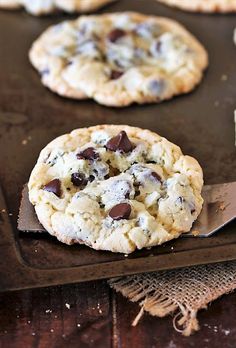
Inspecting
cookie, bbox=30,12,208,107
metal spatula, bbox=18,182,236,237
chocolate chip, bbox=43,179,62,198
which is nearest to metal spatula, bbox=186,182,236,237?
metal spatula, bbox=18,182,236,237

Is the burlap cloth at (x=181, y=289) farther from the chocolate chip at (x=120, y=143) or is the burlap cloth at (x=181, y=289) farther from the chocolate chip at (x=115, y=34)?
the chocolate chip at (x=115, y=34)

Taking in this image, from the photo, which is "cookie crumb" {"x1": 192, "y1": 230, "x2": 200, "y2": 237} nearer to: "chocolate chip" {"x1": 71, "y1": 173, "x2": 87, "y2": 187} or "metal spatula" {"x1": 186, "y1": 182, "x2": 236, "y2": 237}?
"metal spatula" {"x1": 186, "y1": 182, "x2": 236, "y2": 237}

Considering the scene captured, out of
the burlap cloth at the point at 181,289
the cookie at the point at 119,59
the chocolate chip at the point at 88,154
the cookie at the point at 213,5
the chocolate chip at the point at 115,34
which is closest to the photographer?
the burlap cloth at the point at 181,289

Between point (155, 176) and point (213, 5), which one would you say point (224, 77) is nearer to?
point (213, 5)

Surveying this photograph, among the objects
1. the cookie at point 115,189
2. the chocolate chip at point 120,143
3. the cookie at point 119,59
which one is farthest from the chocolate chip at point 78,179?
the cookie at point 119,59

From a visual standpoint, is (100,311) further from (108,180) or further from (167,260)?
(108,180)

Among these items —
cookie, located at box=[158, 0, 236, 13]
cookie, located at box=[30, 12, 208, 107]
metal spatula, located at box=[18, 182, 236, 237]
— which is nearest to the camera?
metal spatula, located at box=[18, 182, 236, 237]

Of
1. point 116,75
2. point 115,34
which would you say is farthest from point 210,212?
point 115,34
